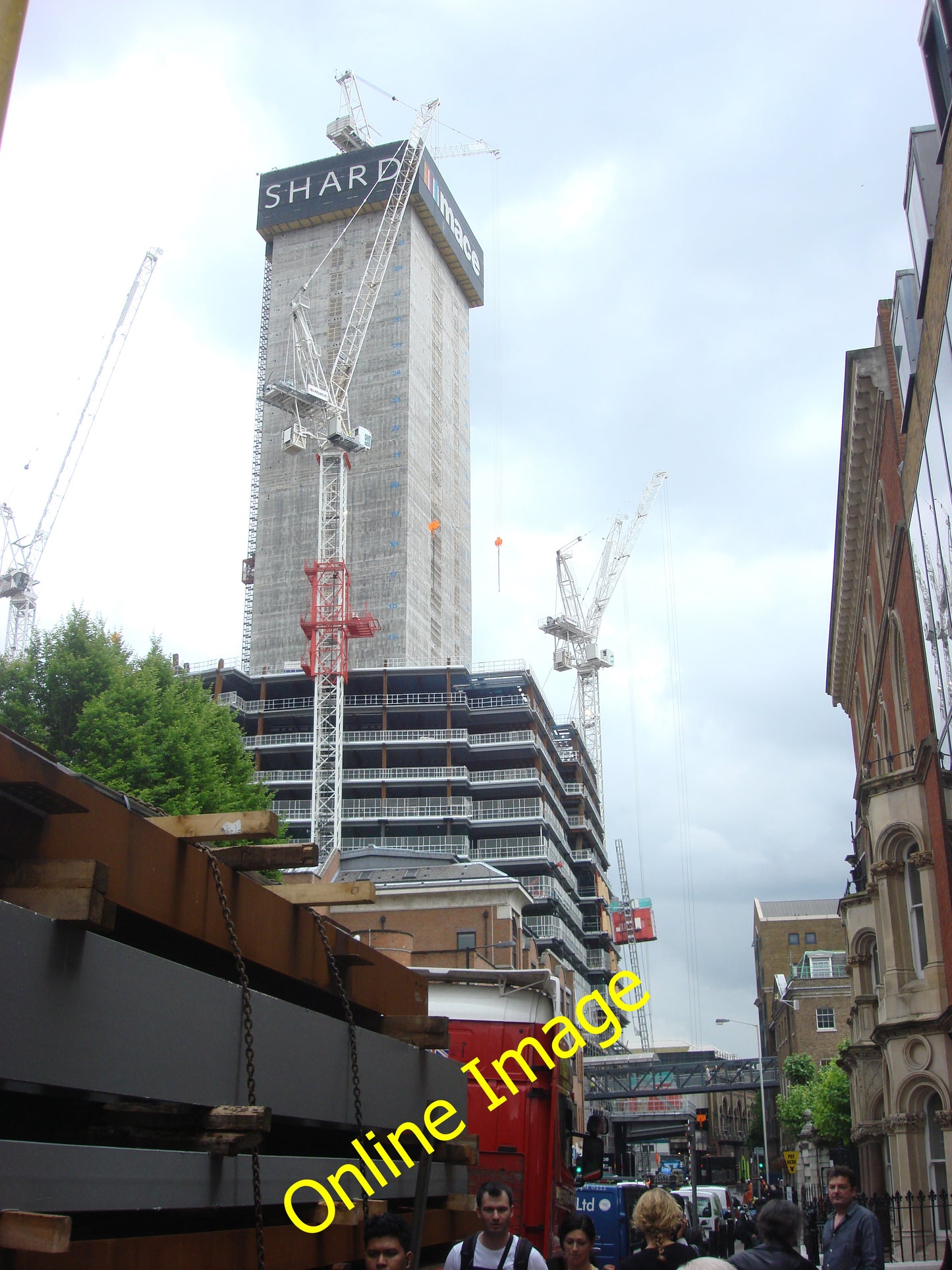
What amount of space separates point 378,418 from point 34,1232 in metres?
118

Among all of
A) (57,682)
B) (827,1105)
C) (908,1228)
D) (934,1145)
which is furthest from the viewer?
(827,1105)

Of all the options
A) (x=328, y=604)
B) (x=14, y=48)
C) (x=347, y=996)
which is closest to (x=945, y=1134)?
(x=347, y=996)

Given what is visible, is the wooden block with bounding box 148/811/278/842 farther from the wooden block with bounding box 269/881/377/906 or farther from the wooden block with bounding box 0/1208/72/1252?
the wooden block with bounding box 0/1208/72/1252

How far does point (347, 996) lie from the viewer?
6586mm

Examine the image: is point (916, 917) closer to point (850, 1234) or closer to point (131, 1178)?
point (850, 1234)

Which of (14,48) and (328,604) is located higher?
(328,604)

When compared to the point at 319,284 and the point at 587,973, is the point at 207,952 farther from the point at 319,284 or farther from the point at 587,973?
the point at 319,284

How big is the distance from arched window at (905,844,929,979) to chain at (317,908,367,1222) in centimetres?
1960

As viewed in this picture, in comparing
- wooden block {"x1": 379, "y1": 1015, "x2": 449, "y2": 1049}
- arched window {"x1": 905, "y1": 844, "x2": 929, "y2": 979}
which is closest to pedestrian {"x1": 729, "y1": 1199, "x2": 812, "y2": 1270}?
wooden block {"x1": 379, "y1": 1015, "x2": 449, "y2": 1049}

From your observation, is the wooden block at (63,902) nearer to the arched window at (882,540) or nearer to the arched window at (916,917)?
the arched window at (916,917)

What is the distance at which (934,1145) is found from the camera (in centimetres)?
2270

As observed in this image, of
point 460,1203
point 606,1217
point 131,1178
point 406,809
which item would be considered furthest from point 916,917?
point 406,809

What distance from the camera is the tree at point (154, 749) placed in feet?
108

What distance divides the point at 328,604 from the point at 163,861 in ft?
278
